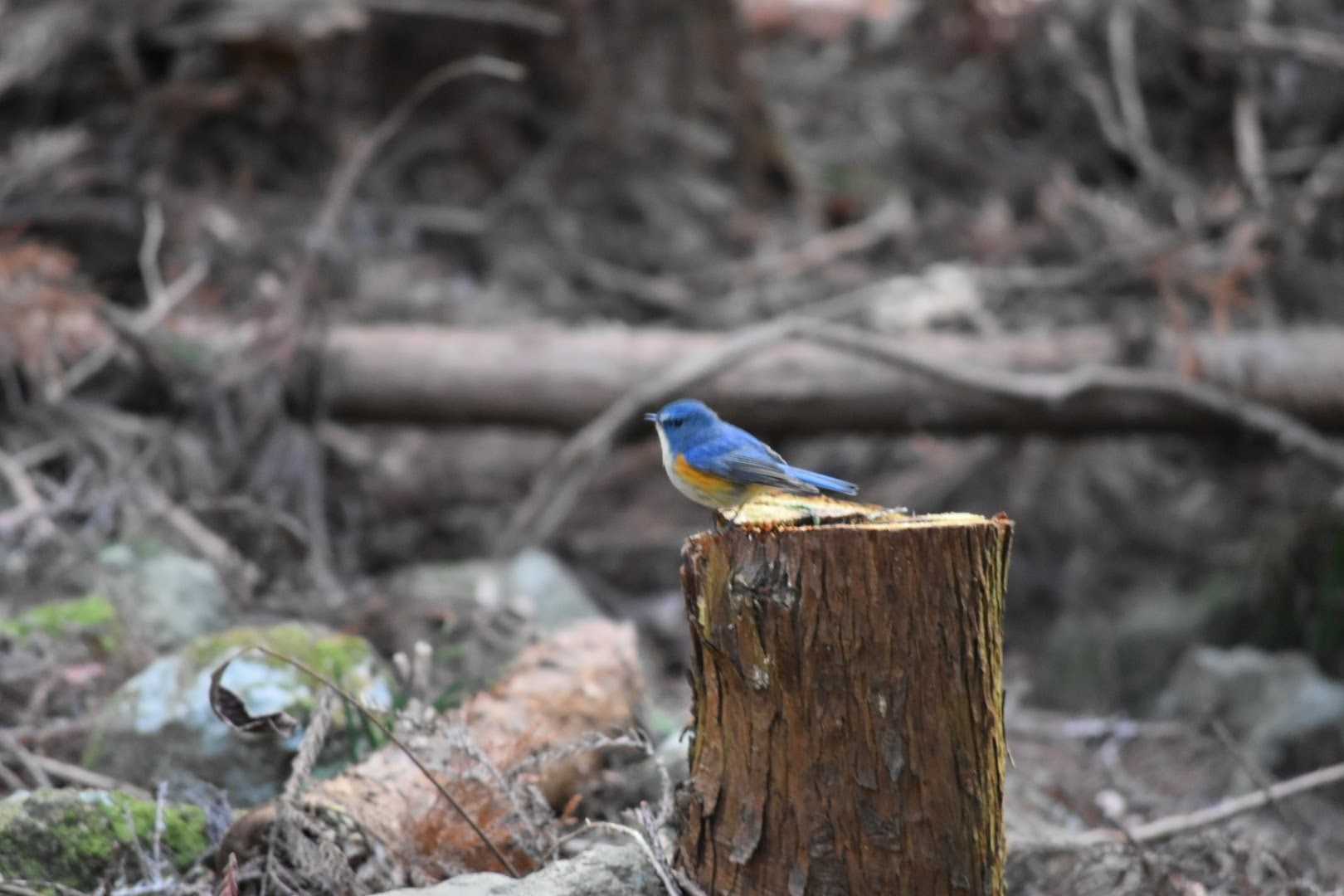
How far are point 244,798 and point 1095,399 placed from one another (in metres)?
4.19

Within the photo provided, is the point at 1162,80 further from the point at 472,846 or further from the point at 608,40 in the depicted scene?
the point at 472,846

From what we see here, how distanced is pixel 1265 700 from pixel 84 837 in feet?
14.2

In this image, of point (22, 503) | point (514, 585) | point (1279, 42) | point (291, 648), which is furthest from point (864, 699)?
point (1279, 42)

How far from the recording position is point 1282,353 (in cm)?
605

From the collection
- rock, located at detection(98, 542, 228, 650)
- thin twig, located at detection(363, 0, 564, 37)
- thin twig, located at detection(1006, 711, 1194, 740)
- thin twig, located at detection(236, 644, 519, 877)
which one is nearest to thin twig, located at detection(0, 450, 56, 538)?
rock, located at detection(98, 542, 228, 650)

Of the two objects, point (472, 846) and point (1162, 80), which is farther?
point (1162, 80)

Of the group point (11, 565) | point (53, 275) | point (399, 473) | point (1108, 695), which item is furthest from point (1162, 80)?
point (11, 565)

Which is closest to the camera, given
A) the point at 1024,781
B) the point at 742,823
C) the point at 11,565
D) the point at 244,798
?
the point at 742,823

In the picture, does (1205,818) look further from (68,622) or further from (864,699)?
(68,622)

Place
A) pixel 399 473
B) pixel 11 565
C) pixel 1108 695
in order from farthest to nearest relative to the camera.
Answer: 1. pixel 399 473
2. pixel 1108 695
3. pixel 11 565

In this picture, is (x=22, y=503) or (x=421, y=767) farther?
(x=22, y=503)

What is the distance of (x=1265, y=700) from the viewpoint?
525cm

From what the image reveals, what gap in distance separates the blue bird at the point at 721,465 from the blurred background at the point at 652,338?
3.79 ft

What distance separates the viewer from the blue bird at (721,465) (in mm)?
2818
